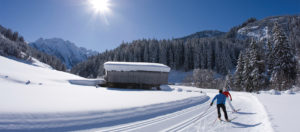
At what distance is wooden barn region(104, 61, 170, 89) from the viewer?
→ 77.4 feet

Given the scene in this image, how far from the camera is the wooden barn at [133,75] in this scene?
929 inches

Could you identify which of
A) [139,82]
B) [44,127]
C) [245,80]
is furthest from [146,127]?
[245,80]

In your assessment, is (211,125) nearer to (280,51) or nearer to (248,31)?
(280,51)

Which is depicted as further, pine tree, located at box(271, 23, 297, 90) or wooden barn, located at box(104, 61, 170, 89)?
pine tree, located at box(271, 23, 297, 90)

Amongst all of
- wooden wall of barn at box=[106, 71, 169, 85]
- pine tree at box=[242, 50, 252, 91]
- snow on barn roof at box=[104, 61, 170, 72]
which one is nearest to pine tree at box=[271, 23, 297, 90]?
pine tree at box=[242, 50, 252, 91]

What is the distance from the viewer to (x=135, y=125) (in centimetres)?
611

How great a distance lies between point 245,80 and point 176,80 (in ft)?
104

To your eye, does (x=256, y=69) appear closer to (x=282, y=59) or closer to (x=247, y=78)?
(x=247, y=78)

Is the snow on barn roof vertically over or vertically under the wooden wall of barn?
over

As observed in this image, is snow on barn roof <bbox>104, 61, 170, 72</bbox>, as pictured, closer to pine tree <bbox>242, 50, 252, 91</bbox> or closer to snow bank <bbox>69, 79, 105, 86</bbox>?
snow bank <bbox>69, 79, 105, 86</bbox>

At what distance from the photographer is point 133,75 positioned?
24.0 meters

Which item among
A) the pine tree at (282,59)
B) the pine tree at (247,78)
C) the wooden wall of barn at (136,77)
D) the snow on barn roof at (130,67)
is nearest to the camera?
the snow on barn roof at (130,67)

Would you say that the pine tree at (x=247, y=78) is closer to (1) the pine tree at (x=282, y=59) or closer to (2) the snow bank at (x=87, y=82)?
(1) the pine tree at (x=282, y=59)

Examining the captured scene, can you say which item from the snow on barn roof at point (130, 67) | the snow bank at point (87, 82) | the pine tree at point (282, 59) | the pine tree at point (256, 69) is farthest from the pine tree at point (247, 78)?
the snow bank at point (87, 82)
